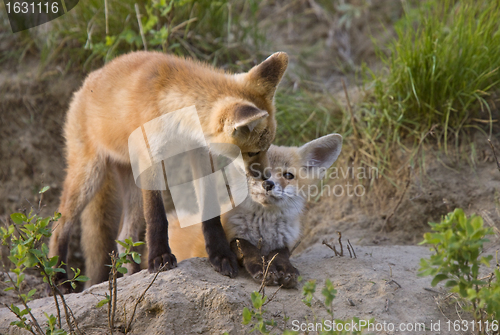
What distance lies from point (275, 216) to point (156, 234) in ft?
2.37

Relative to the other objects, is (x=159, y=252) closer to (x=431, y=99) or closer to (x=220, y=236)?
(x=220, y=236)

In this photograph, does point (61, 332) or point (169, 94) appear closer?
A: point (61, 332)

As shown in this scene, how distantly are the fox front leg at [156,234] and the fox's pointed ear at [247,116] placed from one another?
27.9 inches

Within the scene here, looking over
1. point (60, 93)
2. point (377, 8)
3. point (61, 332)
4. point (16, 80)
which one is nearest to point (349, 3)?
point (377, 8)

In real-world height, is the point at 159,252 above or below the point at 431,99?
below

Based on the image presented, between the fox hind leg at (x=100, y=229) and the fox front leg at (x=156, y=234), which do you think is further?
the fox hind leg at (x=100, y=229)

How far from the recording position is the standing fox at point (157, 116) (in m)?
2.32

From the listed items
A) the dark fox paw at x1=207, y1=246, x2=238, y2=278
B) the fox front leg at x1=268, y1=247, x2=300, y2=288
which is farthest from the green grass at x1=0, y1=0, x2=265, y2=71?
the fox front leg at x1=268, y1=247, x2=300, y2=288

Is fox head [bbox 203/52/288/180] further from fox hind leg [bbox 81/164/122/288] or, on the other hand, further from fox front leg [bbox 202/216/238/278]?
fox hind leg [bbox 81/164/122/288]

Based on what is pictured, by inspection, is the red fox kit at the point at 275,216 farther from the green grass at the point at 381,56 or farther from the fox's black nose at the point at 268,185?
the green grass at the point at 381,56

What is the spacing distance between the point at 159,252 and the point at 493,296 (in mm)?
1635

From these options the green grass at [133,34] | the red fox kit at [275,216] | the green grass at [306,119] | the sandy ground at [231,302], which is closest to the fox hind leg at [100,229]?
the red fox kit at [275,216]

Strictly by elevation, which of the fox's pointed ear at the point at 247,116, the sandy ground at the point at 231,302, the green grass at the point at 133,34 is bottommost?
the sandy ground at the point at 231,302

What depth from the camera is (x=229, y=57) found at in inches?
181
